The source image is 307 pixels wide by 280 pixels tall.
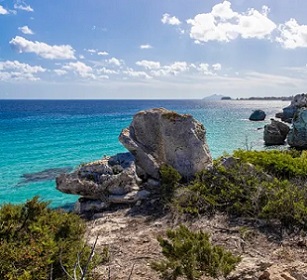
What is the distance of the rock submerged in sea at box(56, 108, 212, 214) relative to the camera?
10.3 metres

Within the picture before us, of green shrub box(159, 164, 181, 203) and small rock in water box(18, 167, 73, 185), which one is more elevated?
green shrub box(159, 164, 181, 203)

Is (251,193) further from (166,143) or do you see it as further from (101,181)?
(101,181)

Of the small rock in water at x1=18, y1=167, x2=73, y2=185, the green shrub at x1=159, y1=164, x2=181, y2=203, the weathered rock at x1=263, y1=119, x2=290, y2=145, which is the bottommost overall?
the small rock in water at x1=18, y1=167, x2=73, y2=185

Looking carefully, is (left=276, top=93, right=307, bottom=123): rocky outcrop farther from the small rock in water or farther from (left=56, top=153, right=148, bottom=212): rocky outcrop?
(left=56, top=153, right=148, bottom=212): rocky outcrop

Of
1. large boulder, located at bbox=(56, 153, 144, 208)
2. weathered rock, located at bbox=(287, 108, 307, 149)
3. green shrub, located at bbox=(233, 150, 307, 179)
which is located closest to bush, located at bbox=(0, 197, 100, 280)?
large boulder, located at bbox=(56, 153, 144, 208)

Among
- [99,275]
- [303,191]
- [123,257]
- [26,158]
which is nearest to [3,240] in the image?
[99,275]

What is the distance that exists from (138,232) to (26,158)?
61.1 ft

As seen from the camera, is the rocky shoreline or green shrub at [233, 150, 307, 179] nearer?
the rocky shoreline

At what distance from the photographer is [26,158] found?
23.9m

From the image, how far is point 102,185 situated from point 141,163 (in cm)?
220

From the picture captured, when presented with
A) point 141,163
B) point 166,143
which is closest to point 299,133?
point 166,143

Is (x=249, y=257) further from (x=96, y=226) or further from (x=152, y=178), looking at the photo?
(x=152, y=178)

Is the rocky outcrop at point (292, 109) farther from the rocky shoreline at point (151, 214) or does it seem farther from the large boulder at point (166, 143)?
the rocky shoreline at point (151, 214)

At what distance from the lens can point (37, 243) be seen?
5.02 m
